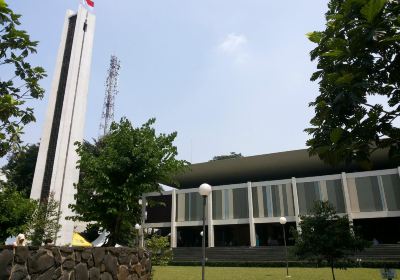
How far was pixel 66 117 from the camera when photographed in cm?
4078

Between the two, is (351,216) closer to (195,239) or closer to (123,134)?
Result: (195,239)

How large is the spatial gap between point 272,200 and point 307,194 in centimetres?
391

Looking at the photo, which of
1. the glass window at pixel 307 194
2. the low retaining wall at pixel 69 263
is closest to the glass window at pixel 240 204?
the glass window at pixel 307 194

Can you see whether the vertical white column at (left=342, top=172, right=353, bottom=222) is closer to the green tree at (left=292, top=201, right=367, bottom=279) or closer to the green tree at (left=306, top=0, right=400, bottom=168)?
the green tree at (left=292, top=201, right=367, bottom=279)

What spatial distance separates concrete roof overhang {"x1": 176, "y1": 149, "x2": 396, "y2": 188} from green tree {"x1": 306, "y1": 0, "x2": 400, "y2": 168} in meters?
32.6

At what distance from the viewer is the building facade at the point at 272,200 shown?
1323 inches

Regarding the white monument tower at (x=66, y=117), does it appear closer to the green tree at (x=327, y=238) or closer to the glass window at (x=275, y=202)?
the glass window at (x=275, y=202)

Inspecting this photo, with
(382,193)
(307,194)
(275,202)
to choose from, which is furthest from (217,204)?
(382,193)

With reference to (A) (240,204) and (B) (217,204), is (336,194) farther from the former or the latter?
(B) (217,204)

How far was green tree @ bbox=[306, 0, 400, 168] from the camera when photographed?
4.74 meters

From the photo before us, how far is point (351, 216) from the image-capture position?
33.4 meters

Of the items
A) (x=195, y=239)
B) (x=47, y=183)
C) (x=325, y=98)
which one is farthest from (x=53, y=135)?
(x=325, y=98)

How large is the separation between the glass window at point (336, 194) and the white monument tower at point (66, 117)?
27.7 m

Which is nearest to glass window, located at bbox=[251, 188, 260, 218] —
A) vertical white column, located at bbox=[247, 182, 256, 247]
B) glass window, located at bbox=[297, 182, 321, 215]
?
vertical white column, located at bbox=[247, 182, 256, 247]
